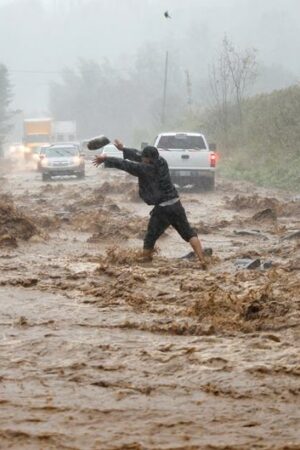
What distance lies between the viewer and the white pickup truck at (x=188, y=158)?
21969 mm

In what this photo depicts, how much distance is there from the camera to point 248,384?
200 inches

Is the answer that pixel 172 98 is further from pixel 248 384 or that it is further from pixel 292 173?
pixel 248 384

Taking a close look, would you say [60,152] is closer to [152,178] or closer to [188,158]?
[188,158]

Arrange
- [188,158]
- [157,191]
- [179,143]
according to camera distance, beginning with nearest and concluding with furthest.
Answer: [157,191], [188,158], [179,143]

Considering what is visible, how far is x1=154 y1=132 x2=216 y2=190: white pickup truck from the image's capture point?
72.1ft

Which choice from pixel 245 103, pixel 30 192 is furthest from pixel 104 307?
pixel 245 103

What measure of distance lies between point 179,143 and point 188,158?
2.43 feet

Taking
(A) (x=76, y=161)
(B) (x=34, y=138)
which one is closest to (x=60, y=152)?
(A) (x=76, y=161)

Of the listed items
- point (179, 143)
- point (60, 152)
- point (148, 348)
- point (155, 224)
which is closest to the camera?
point (148, 348)

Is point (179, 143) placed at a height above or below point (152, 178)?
below

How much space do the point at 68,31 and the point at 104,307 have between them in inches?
7684

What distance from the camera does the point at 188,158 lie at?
72.2 feet

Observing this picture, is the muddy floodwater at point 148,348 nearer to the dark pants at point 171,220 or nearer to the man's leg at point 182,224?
the man's leg at point 182,224

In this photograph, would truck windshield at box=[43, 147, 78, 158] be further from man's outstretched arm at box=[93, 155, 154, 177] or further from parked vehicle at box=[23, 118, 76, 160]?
man's outstretched arm at box=[93, 155, 154, 177]
